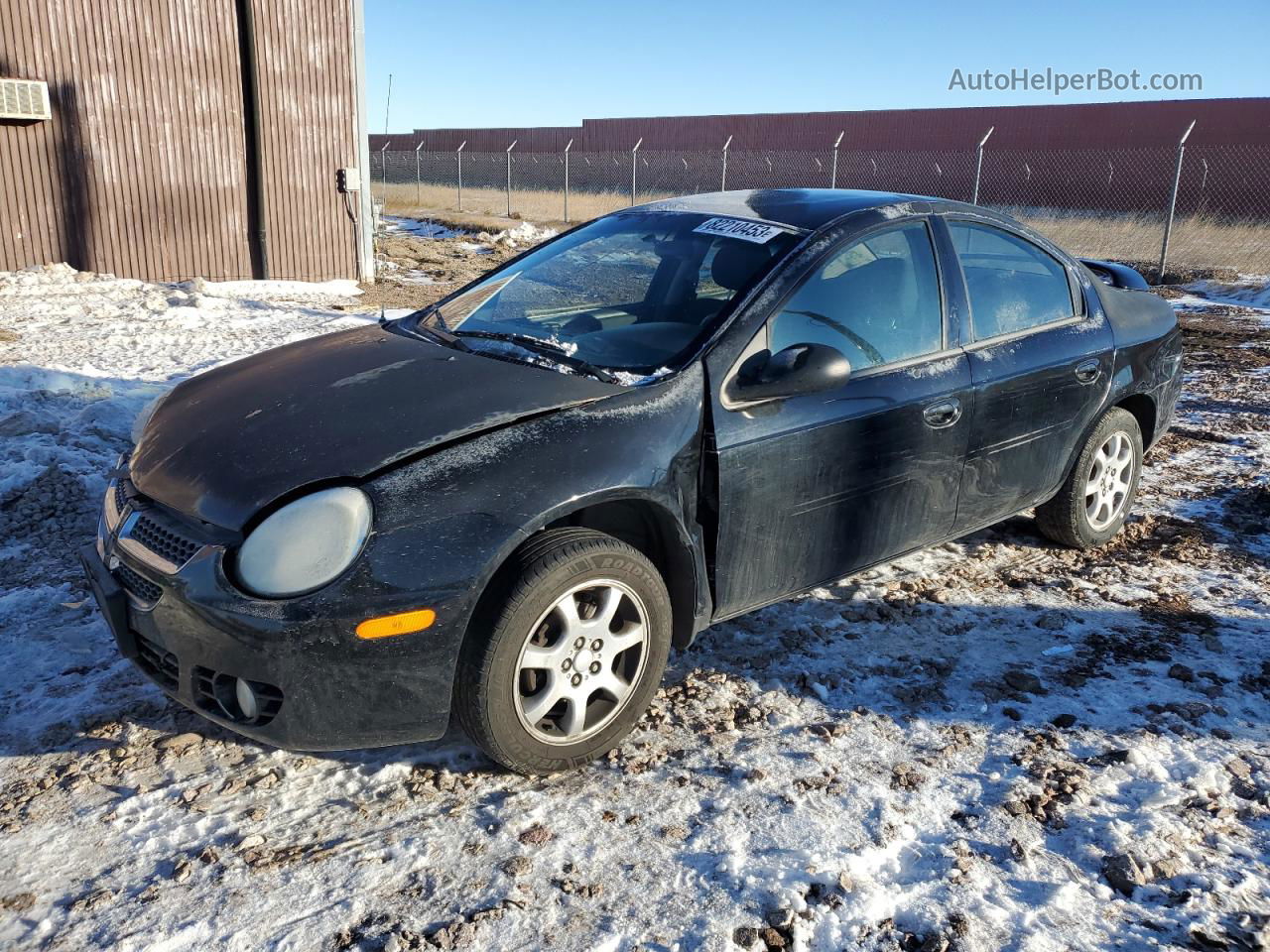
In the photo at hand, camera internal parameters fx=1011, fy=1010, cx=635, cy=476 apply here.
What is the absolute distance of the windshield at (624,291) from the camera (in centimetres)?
337

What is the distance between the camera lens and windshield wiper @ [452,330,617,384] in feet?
10.5

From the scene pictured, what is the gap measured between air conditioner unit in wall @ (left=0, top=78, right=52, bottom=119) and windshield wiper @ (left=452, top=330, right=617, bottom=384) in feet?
33.1

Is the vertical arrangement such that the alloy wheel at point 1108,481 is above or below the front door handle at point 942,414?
below

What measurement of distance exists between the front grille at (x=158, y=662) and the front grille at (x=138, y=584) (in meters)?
0.12

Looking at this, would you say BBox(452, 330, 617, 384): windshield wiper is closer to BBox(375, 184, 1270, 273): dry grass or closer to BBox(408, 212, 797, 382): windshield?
BBox(408, 212, 797, 382): windshield

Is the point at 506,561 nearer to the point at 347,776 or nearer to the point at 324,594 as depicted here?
the point at 324,594

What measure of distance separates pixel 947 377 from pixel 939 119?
3251cm

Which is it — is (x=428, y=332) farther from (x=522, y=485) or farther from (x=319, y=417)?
(x=522, y=485)

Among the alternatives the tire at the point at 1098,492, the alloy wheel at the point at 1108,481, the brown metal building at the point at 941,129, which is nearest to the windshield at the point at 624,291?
the tire at the point at 1098,492

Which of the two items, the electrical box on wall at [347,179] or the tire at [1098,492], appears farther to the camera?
the electrical box on wall at [347,179]

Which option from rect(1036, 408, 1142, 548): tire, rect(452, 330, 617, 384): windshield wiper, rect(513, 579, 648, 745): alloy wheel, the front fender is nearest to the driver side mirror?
the front fender

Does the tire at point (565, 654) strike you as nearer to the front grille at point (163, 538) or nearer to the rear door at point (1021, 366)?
the front grille at point (163, 538)

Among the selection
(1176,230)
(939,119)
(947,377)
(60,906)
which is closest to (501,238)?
(1176,230)


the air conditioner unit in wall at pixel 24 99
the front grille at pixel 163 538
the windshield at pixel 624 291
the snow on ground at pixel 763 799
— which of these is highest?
the air conditioner unit in wall at pixel 24 99
